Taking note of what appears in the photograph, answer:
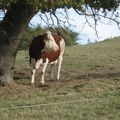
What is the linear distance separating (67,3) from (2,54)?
123 inches

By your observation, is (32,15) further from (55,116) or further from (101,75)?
(55,116)

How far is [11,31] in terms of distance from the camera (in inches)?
636

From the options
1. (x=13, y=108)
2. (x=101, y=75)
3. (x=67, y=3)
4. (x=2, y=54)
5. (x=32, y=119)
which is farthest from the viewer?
(x=101, y=75)

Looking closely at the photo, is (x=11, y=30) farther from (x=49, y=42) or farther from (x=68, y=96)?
(x=68, y=96)

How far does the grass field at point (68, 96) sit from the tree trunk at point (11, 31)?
63cm

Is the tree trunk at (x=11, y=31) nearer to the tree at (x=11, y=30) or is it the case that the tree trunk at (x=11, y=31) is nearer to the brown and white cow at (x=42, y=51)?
the tree at (x=11, y=30)

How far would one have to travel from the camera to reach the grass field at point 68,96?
37.0 ft

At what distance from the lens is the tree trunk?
52.5ft

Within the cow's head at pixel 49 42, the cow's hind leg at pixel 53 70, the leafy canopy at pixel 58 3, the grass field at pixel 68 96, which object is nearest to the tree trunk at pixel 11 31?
the grass field at pixel 68 96

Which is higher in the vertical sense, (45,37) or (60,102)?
(45,37)

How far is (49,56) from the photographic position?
55.4ft

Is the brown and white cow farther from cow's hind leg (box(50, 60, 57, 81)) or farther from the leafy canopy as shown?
the leafy canopy

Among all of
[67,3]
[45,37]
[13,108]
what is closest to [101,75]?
[45,37]

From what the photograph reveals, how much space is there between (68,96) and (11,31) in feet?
11.7
